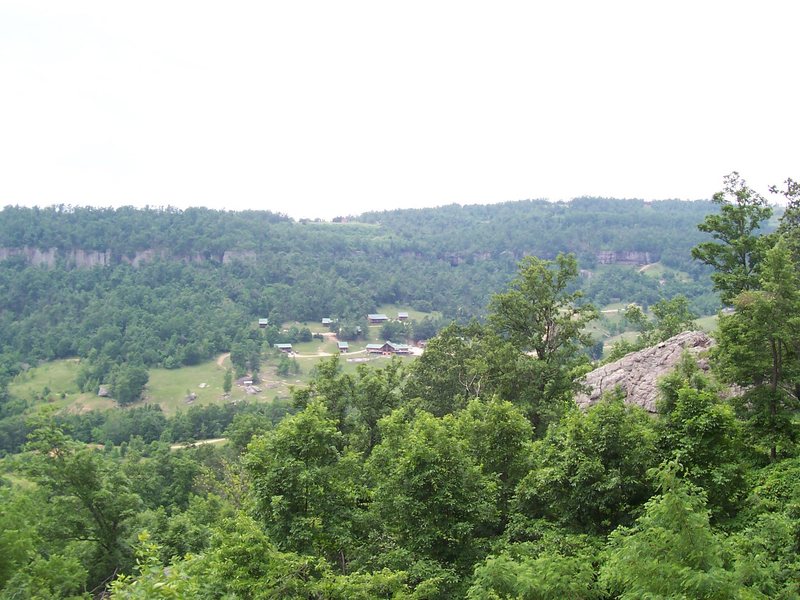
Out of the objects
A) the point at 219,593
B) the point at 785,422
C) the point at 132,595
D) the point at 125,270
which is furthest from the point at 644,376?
the point at 125,270

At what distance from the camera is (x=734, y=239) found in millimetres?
34188

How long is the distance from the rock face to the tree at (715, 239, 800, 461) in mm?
9347

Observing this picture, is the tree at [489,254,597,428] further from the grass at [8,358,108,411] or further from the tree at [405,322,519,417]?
the grass at [8,358,108,411]

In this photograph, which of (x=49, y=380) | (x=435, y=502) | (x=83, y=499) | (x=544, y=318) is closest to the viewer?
(x=435, y=502)

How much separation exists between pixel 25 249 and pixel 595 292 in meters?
183

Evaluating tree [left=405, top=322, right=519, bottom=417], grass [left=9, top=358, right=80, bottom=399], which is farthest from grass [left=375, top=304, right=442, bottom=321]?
tree [left=405, top=322, right=519, bottom=417]

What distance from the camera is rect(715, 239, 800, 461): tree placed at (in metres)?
19.0

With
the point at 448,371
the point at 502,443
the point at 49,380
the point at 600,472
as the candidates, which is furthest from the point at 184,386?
the point at 600,472

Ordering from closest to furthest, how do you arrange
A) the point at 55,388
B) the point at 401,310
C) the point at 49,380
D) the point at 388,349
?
the point at 55,388 < the point at 49,380 < the point at 388,349 < the point at 401,310

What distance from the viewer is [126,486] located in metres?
33.2

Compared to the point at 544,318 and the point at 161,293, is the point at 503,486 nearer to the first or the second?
the point at 544,318

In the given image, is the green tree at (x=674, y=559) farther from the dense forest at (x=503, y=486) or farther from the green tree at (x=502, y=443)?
the green tree at (x=502, y=443)

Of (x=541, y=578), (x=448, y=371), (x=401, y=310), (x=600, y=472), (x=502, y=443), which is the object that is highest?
(x=600, y=472)

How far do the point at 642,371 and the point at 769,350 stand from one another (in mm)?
12484
